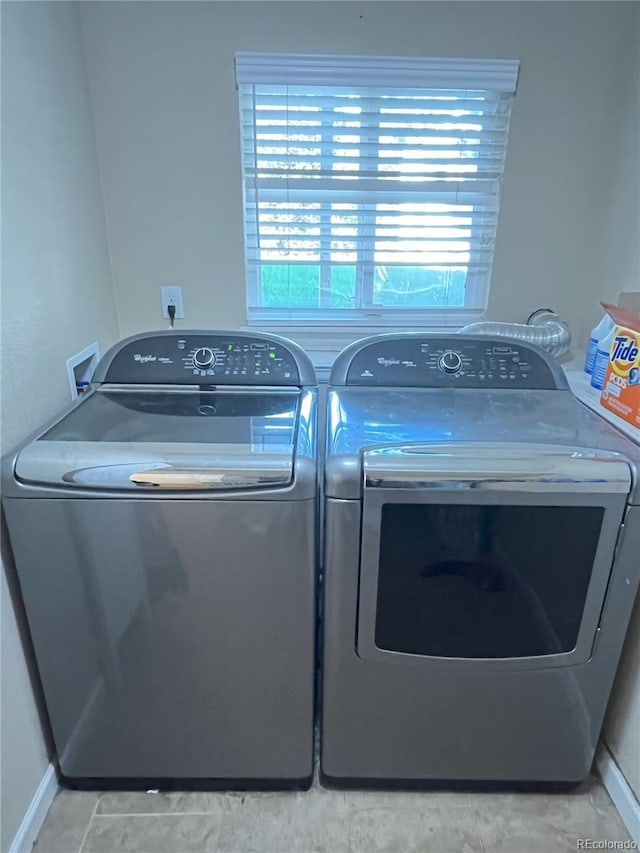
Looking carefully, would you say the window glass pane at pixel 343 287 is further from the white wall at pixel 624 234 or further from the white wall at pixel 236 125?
the white wall at pixel 624 234

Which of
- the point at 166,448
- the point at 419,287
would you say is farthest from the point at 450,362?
the point at 166,448

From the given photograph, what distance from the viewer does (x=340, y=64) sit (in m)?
1.63

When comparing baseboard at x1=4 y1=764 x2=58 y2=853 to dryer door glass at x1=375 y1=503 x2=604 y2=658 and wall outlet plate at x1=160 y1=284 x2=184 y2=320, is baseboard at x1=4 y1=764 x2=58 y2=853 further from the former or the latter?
wall outlet plate at x1=160 y1=284 x2=184 y2=320

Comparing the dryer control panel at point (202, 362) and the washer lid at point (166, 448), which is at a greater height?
the dryer control panel at point (202, 362)

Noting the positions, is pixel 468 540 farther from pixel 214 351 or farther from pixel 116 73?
pixel 116 73

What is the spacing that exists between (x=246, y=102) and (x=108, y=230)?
61 cm

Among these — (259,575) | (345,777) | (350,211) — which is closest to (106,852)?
(345,777)

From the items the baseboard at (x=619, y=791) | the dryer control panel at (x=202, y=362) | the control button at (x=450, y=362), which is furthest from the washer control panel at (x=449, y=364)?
the baseboard at (x=619, y=791)

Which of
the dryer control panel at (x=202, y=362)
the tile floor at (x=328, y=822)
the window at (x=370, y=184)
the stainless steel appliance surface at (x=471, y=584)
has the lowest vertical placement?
the tile floor at (x=328, y=822)

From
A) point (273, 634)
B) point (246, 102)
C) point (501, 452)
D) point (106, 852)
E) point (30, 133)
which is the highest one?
point (246, 102)

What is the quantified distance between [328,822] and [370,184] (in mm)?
1856

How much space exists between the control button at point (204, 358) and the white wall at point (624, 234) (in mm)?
1287

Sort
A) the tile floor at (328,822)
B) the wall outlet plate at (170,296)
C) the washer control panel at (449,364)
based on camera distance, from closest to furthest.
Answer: the tile floor at (328,822) < the washer control panel at (449,364) < the wall outlet plate at (170,296)

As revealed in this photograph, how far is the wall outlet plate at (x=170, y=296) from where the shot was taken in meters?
1.84
